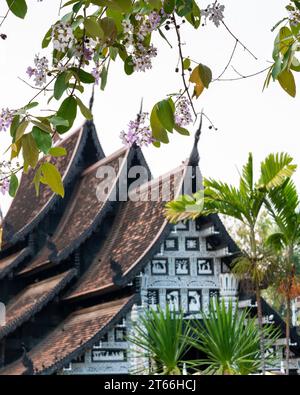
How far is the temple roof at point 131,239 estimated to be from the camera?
1742 centimetres

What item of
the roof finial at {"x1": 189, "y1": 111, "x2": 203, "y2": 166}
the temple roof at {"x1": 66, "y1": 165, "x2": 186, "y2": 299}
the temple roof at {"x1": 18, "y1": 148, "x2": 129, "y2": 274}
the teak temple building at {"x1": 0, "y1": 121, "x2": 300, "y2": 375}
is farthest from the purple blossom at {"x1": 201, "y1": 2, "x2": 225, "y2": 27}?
the temple roof at {"x1": 18, "y1": 148, "x2": 129, "y2": 274}

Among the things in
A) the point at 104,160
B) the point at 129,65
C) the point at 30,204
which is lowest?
the point at 129,65

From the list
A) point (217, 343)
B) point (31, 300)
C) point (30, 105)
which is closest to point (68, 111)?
point (30, 105)

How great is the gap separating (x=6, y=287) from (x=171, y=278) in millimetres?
4700

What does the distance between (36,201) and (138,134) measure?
62.7 ft

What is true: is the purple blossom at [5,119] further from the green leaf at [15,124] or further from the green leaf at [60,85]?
the green leaf at [15,124]

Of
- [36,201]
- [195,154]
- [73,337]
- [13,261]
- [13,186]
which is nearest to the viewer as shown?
[13,186]

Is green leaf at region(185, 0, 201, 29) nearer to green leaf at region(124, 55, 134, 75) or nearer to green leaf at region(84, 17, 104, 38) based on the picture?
green leaf at region(124, 55, 134, 75)

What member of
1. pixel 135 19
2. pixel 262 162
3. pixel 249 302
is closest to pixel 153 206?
pixel 249 302

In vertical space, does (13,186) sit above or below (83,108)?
below

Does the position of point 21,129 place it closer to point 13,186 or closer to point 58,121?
point 58,121

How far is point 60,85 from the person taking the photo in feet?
7.36
